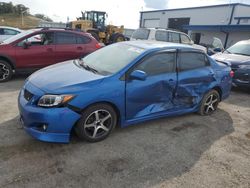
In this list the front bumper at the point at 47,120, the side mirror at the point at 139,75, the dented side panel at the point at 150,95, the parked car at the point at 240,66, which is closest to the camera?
the front bumper at the point at 47,120

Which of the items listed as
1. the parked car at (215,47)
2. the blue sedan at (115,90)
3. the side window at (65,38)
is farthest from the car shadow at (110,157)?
the parked car at (215,47)

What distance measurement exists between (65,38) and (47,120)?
492cm

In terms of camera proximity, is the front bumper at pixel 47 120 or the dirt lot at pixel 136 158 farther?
the front bumper at pixel 47 120

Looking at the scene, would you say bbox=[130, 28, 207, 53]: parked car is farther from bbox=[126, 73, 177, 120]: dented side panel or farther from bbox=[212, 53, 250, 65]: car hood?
bbox=[126, 73, 177, 120]: dented side panel

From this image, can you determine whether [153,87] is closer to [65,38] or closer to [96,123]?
[96,123]

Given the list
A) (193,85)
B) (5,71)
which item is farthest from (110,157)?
(5,71)

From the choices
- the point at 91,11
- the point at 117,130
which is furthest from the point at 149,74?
the point at 91,11

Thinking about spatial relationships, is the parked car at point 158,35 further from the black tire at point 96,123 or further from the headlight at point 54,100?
the headlight at point 54,100

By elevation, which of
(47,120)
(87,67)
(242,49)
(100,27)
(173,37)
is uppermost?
(100,27)

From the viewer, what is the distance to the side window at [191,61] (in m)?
4.41

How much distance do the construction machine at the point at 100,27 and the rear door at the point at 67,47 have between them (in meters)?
11.4

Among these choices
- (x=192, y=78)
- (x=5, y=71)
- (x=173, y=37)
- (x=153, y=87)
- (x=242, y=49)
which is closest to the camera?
(x=153, y=87)

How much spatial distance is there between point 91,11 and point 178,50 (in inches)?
675

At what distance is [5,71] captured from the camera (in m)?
6.58
